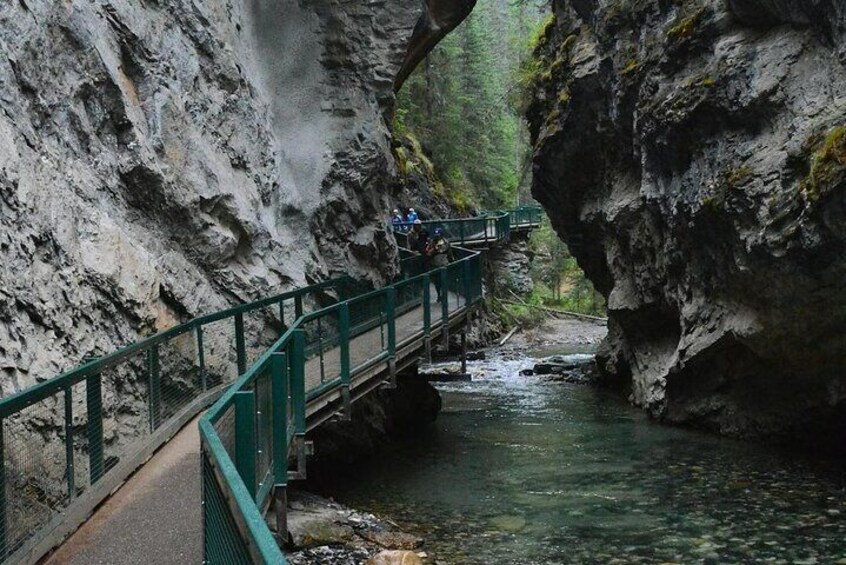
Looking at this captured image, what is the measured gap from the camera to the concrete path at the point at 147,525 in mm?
6125

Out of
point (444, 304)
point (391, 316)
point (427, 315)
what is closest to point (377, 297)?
point (391, 316)

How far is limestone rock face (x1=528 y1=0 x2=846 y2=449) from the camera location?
43.4 ft

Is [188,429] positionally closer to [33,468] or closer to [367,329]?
[33,468]

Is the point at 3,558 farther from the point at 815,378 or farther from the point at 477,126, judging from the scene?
the point at 477,126

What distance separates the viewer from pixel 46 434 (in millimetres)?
6555

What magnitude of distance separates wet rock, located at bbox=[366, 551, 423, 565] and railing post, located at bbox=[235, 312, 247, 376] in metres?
4.08

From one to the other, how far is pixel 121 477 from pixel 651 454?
35.8 ft

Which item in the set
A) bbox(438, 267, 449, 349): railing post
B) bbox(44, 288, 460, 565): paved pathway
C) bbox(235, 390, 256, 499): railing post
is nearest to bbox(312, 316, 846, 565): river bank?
bbox(438, 267, 449, 349): railing post

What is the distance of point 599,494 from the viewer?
524 inches

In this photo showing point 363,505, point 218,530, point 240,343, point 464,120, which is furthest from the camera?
point 464,120

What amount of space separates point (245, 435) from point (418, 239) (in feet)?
67.2

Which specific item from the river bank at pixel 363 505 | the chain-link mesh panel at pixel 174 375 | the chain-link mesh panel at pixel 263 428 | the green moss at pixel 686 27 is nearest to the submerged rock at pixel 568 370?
the river bank at pixel 363 505

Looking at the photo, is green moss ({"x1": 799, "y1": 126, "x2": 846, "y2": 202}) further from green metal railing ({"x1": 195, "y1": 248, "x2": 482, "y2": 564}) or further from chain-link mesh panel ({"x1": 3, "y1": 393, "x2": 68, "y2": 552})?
chain-link mesh panel ({"x1": 3, "y1": 393, "x2": 68, "y2": 552})

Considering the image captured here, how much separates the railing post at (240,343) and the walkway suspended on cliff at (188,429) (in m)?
0.02
